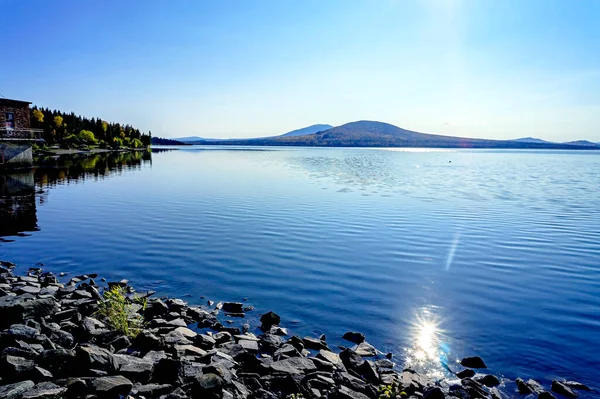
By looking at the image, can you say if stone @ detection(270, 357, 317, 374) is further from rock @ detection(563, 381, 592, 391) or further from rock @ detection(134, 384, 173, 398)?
rock @ detection(563, 381, 592, 391)

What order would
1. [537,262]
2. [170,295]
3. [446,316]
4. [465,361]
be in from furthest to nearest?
[537,262] → [170,295] → [446,316] → [465,361]

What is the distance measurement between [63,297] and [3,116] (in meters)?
63.6

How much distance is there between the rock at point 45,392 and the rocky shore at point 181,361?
2 centimetres

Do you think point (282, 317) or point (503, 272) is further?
point (503, 272)

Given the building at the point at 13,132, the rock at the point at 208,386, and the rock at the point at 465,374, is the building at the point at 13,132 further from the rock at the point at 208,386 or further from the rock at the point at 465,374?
the rock at the point at 465,374

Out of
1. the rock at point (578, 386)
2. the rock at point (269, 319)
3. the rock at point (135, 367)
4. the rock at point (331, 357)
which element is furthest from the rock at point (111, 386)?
the rock at point (578, 386)

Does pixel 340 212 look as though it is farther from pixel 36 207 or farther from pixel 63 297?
pixel 36 207

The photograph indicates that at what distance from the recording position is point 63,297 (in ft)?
48.5

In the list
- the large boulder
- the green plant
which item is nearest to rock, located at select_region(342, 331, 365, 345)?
the green plant

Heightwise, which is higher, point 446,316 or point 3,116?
point 3,116

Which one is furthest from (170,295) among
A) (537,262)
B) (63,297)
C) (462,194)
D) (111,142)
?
(111,142)

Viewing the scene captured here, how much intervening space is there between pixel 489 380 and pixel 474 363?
87cm

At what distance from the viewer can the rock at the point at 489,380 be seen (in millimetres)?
10445

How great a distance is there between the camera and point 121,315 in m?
12.3
